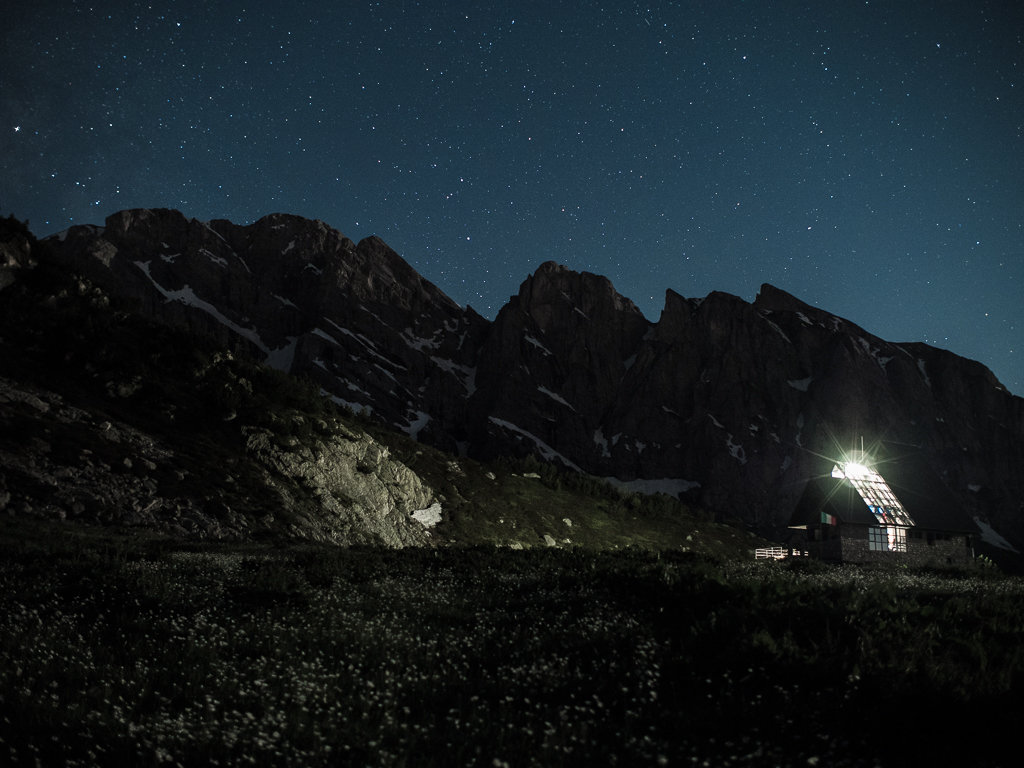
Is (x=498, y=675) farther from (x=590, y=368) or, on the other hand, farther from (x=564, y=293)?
(x=564, y=293)

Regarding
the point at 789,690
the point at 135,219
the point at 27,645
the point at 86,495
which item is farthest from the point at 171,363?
the point at 135,219

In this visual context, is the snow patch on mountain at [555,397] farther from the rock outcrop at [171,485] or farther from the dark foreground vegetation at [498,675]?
the dark foreground vegetation at [498,675]

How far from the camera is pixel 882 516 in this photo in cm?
4244

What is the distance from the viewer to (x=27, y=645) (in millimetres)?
7145

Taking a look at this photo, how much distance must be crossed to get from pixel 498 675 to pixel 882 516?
146 ft

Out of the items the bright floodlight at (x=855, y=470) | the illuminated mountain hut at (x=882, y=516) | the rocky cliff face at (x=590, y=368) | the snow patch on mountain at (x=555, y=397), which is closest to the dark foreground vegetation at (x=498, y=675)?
the illuminated mountain hut at (x=882, y=516)

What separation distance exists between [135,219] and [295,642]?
178729 millimetres

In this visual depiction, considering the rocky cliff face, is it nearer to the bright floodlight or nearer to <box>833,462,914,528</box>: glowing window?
the bright floodlight

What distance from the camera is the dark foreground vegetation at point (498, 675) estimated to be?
17.3 ft

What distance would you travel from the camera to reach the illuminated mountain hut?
42125mm

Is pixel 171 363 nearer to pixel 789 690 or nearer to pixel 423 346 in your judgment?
pixel 789 690

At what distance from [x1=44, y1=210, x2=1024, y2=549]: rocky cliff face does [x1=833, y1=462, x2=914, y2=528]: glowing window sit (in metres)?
93.0

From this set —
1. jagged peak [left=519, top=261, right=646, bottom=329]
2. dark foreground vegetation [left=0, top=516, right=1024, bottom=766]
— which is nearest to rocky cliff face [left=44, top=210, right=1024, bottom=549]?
jagged peak [left=519, top=261, right=646, bottom=329]

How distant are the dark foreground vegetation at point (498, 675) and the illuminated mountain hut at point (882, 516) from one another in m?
34.9
